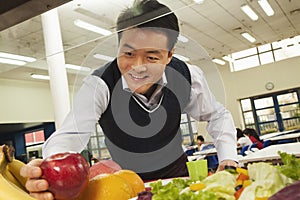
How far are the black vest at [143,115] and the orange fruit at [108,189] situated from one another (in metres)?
0.31

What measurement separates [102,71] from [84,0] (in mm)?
268

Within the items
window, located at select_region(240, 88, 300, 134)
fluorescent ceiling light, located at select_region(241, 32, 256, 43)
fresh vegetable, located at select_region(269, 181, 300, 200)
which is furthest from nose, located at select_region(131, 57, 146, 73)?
window, located at select_region(240, 88, 300, 134)

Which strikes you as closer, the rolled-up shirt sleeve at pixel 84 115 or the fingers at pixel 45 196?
the fingers at pixel 45 196

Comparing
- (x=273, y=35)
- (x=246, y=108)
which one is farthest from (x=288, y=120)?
(x=273, y=35)

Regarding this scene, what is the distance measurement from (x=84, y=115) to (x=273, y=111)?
893 cm

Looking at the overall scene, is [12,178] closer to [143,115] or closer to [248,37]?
[143,115]

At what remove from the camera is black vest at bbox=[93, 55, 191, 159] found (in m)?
0.83

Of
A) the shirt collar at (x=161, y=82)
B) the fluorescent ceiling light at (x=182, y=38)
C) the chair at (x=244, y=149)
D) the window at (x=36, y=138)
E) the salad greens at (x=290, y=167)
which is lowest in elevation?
the chair at (x=244, y=149)

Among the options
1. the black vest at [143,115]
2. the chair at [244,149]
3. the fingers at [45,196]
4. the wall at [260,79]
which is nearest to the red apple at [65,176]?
the fingers at [45,196]

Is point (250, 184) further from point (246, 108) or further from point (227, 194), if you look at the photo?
point (246, 108)

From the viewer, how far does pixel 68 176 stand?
1.54 ft

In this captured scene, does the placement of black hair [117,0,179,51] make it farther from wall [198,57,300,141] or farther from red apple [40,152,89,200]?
wall [198,57,300,141]

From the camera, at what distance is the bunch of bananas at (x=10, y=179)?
47cm

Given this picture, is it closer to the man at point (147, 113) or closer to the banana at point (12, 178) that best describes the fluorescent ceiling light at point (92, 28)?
the man at point (147, 113)
